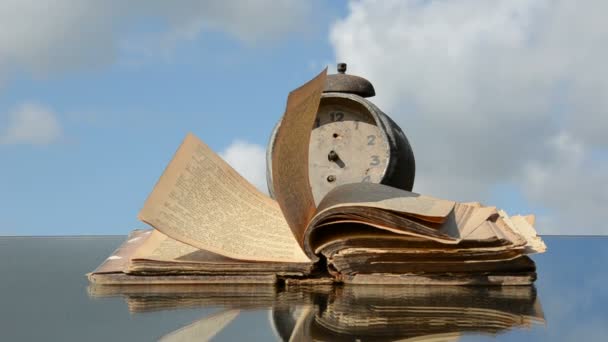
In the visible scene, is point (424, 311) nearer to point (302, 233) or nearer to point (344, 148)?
point (302, 233)

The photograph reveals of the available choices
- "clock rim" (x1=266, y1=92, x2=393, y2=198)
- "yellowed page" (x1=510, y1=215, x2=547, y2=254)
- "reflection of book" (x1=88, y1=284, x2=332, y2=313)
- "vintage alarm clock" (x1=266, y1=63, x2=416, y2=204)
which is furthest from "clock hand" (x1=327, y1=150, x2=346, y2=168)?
"reflection of book" (x1=88, y1=284, x2=332, y2=313)

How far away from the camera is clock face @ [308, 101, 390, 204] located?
211 inches

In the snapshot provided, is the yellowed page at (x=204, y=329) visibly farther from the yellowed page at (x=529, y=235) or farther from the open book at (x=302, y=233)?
the yellowed page at (x=529, y=235)

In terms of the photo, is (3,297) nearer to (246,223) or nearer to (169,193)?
(169,193)

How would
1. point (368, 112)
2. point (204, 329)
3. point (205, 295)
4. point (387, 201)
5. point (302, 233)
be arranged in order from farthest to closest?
1. point (368, 112)
2. point (302, 233)
3. point (387, 201)
4. point (205, 295)
5. point (204, 329)

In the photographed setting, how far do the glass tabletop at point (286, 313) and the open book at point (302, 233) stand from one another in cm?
10

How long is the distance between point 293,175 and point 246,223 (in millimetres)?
317

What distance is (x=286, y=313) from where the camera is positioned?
2.63m

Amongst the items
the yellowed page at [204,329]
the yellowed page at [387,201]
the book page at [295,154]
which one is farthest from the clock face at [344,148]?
the yellowed page at [204,329]

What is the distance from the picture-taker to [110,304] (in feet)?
9.68

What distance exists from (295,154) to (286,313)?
98cm

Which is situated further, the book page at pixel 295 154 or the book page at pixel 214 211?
the book page at pixel 214 211

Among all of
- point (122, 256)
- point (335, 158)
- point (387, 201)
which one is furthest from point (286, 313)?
point (335, 158)

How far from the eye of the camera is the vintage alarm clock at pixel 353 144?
5.33 m
